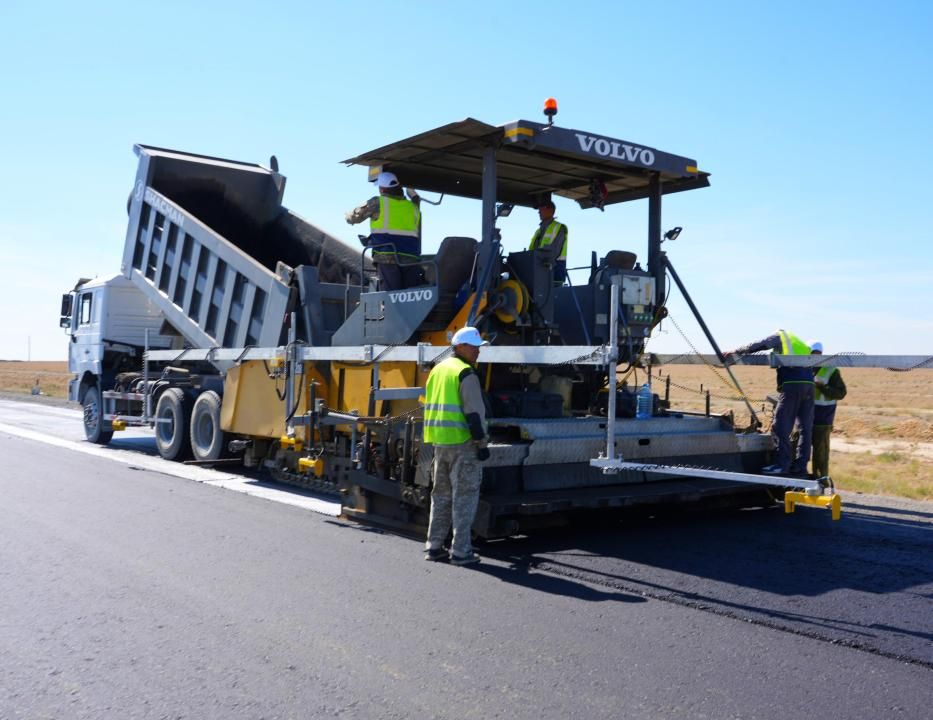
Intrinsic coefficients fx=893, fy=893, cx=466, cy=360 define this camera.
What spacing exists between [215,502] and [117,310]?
614 cm

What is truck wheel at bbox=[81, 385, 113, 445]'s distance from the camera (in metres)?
13.5

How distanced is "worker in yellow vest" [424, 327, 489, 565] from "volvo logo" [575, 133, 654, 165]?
6.69ft

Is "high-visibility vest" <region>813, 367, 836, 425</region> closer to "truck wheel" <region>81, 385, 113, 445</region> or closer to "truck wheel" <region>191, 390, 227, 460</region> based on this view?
"truck wheel" <region>191, 390, 227, 460</region>

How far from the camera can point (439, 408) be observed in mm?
5996

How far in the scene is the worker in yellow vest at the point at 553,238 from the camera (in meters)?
7.87

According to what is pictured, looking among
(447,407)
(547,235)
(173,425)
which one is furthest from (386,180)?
(173,425)

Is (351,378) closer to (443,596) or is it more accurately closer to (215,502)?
(215,502)

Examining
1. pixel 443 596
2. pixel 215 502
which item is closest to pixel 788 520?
pixel 443 596

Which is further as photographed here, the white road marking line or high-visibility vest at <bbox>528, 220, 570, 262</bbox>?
the white road marking line

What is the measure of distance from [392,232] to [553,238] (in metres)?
1.42

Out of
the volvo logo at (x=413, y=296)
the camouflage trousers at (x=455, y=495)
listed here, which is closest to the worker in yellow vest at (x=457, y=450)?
the camouflage trousers at (x=455, y=495)

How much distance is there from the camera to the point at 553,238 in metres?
7.88

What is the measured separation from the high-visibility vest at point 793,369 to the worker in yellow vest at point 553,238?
197 centimetres

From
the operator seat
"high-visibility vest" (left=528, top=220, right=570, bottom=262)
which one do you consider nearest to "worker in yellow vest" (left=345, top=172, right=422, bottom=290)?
the operator seat
